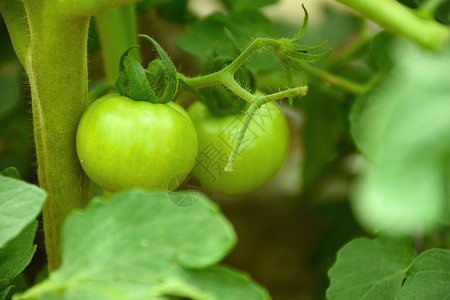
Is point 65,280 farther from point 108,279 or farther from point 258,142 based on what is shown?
point 258,142

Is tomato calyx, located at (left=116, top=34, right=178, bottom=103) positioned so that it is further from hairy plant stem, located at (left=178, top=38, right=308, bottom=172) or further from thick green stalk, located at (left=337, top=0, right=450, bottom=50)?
thick green stalk, located at (left=337, top=0, right=450, bottom=50)

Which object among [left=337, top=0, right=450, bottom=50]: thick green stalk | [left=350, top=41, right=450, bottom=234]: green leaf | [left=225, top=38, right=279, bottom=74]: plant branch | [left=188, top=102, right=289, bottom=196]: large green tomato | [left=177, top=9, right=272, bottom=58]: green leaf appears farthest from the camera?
[left=177, top=9, right=272, bottom=58]: green leaf

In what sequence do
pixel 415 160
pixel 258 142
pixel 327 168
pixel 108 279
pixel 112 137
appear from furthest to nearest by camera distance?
pixel 327 168
pixel 258 142
pixel 112 137
pixel 108 279
pixel 415 160

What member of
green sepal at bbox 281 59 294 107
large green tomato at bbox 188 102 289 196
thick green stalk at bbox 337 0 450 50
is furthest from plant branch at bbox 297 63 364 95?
thick green stalk at bbox 337 0 450 50

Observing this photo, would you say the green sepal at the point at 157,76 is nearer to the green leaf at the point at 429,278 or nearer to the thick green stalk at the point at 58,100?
the thick green stalk at the point at 58,100

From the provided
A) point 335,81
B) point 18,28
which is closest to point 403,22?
point 18,28

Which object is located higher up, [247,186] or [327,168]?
[247,186]

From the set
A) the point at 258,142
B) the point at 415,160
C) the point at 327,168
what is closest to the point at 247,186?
the point at 258,142
